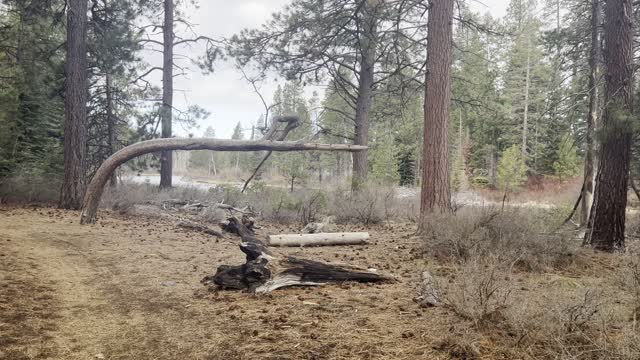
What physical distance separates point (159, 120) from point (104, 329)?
14096mm

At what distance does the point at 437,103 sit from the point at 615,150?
10.3 feet

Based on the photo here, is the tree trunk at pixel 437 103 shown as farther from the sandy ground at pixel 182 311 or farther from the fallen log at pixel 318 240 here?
the sandy ground at pixel 182 311

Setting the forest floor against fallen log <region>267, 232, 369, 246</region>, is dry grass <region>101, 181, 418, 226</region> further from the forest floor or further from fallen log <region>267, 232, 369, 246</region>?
the forest floor

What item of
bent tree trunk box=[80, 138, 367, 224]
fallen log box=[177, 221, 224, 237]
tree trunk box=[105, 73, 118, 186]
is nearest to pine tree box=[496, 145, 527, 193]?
bent tree trunk box=[80, 138, 367, 224]

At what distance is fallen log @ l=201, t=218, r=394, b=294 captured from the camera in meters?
5.15

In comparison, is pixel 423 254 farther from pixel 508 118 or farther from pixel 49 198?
pixel 508 118

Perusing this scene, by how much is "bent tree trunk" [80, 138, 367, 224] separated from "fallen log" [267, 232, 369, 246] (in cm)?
230

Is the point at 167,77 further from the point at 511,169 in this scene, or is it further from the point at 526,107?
the point at 526,107

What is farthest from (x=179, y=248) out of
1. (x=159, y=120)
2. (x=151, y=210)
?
(x=159, y=120)

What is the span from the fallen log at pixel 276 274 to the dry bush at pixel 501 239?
141 cm

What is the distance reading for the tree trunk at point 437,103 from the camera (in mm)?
8297

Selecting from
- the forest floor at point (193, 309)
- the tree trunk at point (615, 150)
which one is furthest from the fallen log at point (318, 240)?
the tree trunk at point (615, 150)

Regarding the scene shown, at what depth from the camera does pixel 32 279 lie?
5352 millimetres

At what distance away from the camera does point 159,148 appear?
392 inches
